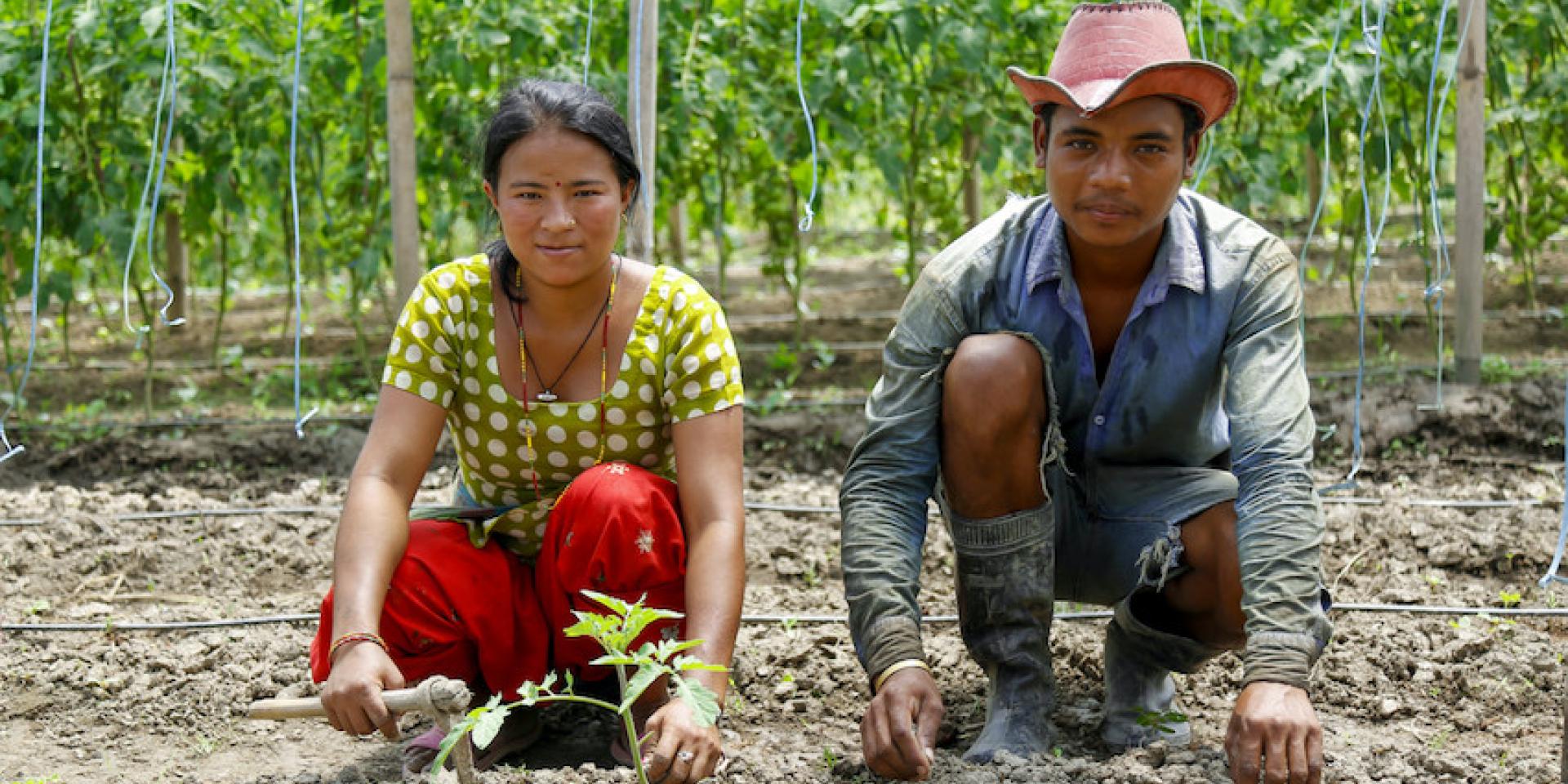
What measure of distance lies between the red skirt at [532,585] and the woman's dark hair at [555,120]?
45cm

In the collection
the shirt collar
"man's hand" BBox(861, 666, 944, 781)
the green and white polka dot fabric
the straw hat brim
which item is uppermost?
the straw hat brim

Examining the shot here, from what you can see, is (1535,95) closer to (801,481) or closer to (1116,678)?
(801,481)

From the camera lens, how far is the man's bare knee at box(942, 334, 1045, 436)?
2.21 metres

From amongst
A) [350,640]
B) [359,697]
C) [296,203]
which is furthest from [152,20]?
[359,697]

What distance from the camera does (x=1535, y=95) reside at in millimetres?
4648

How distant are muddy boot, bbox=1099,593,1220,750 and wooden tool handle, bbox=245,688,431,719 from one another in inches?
41.4

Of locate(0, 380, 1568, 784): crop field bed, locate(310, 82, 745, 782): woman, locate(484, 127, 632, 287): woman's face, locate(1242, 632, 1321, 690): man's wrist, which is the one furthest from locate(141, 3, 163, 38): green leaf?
locate(1242, 632, 1321, 690): man's wrist

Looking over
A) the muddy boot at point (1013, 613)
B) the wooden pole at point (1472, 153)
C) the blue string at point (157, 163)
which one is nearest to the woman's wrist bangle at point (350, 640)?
the muddy boot at point (1013, 613)

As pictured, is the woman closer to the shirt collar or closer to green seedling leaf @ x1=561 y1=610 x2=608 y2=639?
green seedling leaf @ x1=561 y1=610 x2=608 y2=639

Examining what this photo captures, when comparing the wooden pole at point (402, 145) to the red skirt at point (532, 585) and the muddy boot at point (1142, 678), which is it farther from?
the muddy boot at point (1142, 678)

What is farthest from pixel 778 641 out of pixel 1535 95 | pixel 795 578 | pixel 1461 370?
pixel 1535 95

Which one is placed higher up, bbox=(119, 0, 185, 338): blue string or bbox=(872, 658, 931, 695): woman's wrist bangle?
bbox=(119, 0, 185, 338): blue string

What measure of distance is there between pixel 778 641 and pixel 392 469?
0.85 m

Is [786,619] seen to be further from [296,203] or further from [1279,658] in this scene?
[296,203]
